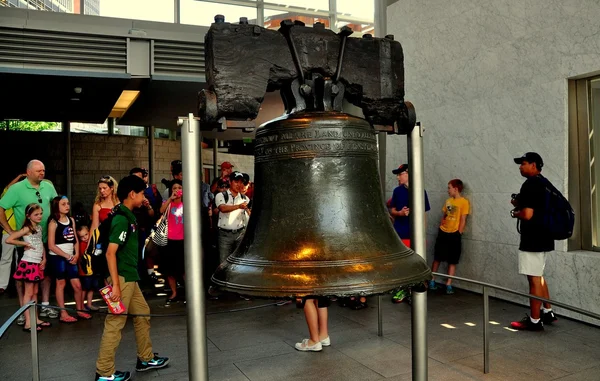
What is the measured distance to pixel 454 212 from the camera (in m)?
7.38

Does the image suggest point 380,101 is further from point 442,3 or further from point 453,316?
point 442,3

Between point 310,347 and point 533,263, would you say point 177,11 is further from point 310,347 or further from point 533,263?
point 533,263

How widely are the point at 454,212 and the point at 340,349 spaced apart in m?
3.19

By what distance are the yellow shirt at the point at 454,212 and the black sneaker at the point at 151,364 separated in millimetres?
4505

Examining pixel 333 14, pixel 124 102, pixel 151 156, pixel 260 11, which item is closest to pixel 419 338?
pixel 260 11

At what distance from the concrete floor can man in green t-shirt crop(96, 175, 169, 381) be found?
0.20 metres

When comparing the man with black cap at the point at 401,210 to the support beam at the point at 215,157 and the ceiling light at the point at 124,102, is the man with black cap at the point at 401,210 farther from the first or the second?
the support beam at the point at 215,157

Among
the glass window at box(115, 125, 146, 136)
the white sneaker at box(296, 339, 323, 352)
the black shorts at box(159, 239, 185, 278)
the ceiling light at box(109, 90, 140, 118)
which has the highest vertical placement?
the ceiling light at box(109, 90, 140, 118)

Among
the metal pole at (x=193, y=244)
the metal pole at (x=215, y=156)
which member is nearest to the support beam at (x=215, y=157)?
the metal pole at (x=215, y=156)

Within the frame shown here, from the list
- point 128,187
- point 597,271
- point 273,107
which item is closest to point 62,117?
point 273,107

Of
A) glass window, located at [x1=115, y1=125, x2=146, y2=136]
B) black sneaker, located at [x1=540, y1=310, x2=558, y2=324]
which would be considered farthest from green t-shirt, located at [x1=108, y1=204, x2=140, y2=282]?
glass window, located at [x1=115, y1=125, x2=146, y2=136]

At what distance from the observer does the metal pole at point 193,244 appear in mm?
2250

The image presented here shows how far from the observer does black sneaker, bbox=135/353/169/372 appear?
456 centimetres

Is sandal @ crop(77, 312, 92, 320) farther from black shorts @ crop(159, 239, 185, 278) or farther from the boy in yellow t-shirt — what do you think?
the boy in yellow t-shirt
